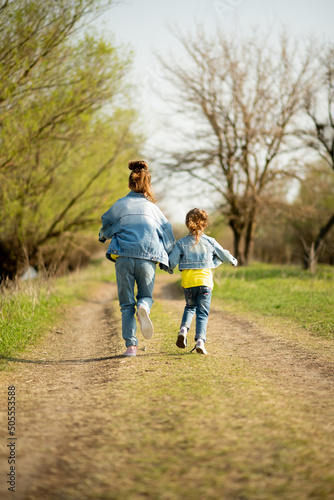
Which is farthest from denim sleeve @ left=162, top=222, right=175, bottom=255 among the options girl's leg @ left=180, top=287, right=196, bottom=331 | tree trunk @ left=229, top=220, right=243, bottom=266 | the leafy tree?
tree trunk @ left=229, top=220, right=243, bottom=266

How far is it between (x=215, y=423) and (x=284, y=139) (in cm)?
1622

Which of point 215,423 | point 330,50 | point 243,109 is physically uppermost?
point 330,50

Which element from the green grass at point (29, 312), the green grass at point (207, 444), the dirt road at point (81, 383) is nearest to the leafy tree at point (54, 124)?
the green grass at point (29, 312)

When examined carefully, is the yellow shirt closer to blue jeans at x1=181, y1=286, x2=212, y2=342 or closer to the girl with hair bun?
blue jeans at x1=181, y1=286, x2=212, y2=342

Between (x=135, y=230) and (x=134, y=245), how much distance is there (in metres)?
0.17

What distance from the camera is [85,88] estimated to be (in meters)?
12.5

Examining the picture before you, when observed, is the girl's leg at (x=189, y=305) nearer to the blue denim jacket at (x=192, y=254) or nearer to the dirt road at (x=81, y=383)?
the blue denim jacket at (x=192, y=254)

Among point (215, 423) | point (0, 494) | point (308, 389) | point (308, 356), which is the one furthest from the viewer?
point (308, 356)

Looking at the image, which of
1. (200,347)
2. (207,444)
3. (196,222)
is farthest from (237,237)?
(207,444)

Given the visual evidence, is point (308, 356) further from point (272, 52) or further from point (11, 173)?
point (272, 52)

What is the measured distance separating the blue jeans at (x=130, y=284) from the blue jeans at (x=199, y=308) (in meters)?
0.54

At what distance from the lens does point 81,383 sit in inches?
161

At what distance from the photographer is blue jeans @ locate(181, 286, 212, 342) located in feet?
16.5

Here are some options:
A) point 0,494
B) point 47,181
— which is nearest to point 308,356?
point 0,494
